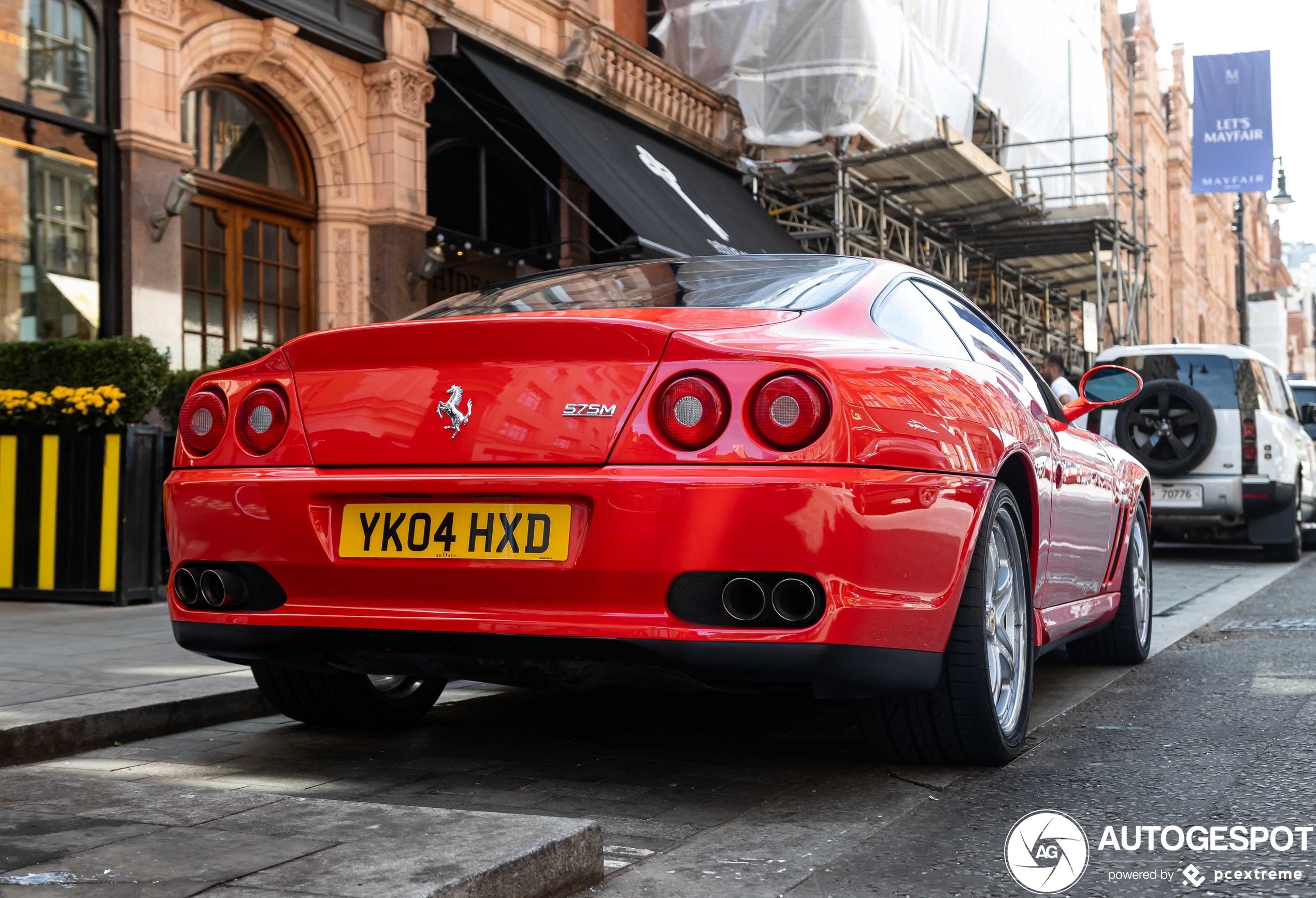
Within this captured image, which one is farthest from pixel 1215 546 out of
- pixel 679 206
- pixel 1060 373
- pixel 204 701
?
pixel 204 701

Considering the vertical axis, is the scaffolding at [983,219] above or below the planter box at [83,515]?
above

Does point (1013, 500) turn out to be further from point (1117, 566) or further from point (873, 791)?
point (1117, 566)

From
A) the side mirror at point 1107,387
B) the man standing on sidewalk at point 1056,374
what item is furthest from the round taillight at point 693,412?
the man standing on sidewalk at point 1056,374

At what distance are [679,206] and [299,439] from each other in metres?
11.5

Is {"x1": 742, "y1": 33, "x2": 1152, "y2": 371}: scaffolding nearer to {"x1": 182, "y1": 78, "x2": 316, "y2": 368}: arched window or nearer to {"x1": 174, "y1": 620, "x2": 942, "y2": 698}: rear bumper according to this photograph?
{"x1": 182, "y1": 78, "x2": 316, "y2": 368}: arched window

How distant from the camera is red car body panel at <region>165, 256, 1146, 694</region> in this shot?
10.7ft

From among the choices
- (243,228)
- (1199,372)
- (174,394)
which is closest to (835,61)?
(1199,372)

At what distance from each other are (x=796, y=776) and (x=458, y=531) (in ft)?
3.76

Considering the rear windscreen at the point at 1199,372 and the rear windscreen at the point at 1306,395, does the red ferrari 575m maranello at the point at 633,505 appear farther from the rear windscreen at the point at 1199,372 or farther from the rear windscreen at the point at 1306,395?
the rear windscreen at the point at 1306,395

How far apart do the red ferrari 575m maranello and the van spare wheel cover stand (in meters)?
8.80

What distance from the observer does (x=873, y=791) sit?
3648mm

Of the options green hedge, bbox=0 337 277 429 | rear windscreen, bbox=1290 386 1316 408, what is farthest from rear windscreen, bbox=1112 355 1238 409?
green hedge, bbox=0 337 277 429

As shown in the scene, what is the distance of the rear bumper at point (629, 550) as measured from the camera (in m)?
3.23

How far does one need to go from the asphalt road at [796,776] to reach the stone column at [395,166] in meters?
8.18
